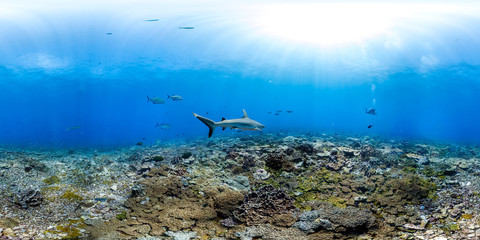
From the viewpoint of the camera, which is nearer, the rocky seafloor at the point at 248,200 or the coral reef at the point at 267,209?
the rocky seafloor at the point at 248,200

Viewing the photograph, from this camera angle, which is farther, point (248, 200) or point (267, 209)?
point (248, 200)

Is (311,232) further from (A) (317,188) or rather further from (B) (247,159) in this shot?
(B) (247,159)

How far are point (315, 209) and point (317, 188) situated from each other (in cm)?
131

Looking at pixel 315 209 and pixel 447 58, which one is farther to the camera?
pixel 447 58

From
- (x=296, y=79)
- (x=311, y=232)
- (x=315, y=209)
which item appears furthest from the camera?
(x=296, y=79)

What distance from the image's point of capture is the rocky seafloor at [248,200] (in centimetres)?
529

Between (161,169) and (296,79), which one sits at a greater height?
(161,169)

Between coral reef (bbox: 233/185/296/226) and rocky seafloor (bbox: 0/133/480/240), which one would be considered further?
coral reef (bbox: 233/185/296/226)

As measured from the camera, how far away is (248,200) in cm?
638

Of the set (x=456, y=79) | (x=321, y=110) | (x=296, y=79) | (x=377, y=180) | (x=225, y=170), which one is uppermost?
(x=377, y=180)

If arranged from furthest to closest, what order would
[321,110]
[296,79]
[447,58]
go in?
1. [321,110]
2. [296,79]
3. [447,58]

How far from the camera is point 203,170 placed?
9.20 metres

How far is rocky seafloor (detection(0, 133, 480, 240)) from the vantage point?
5.29 meters

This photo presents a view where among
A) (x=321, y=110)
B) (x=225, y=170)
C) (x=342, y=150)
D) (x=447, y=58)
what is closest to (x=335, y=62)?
(x=447, y=58)
